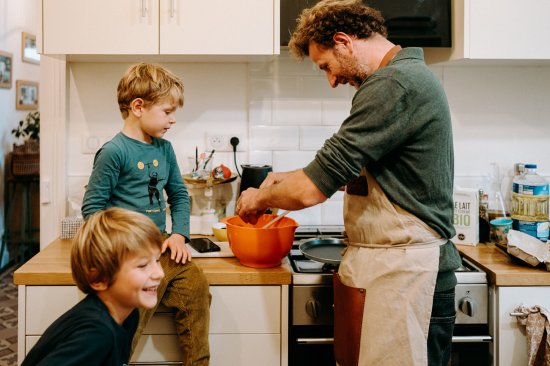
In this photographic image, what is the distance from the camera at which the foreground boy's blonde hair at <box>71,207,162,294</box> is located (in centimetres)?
120

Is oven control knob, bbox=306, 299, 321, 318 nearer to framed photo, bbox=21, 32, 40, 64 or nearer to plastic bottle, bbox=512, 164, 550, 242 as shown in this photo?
plastic bottle, bbox=512, 164, 550, 242

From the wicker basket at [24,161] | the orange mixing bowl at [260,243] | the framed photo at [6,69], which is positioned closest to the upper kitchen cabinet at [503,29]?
the orange mixing bowl at [260,243]

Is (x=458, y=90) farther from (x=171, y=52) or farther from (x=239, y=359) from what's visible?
(x=239, y=359)

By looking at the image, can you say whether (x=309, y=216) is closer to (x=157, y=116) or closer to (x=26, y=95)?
(x=157, y=116)

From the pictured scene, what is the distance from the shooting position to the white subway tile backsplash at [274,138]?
241 cm

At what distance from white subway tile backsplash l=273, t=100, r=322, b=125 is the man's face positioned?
0.85 meters

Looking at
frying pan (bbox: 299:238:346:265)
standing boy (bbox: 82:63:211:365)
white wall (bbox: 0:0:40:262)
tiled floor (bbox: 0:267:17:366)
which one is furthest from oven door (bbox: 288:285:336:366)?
white wall (bbox: 0:0:40:262)

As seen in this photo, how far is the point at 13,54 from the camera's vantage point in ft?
16.1

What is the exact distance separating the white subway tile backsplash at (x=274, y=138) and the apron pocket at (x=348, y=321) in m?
0.94

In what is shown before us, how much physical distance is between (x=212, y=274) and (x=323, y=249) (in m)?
0.44

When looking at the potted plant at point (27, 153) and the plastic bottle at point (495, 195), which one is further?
the potted plant at point (27, 153)

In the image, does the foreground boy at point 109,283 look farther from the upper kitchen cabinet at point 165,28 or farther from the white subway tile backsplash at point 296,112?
the white subway tile backsplash at point 296,112

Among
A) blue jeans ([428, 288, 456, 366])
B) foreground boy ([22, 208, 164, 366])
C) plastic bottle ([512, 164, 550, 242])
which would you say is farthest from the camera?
plastic bottle ([512, 164, 550, 242])

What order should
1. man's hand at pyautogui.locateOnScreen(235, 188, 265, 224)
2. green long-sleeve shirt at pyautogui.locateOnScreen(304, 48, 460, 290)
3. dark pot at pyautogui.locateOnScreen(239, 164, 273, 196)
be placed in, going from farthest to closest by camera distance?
dark pot at pyautogui.locateOnScreen(239, 164, 273, 196), man's hand at pyautogui.locateOnScreen(235, 188, 265, 224), green long-sleeve shirt at pyautogui.locateOnScreen(304, 48, 460, 290)
